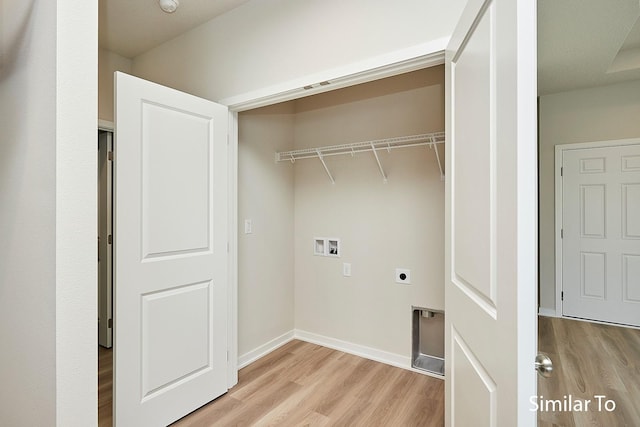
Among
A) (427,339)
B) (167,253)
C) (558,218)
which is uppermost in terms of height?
(558,218)

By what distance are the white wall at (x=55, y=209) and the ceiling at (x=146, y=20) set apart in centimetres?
138

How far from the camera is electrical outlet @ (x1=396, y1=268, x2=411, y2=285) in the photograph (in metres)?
2.56

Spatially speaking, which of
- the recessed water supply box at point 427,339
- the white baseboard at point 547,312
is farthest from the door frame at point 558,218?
the recessed water supply box at point 427,339

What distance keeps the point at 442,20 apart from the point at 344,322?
2381 millimetres

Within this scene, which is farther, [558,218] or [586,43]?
[558,218]

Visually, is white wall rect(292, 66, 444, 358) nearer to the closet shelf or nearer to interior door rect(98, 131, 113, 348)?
the closet shelf

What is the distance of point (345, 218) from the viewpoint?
2881mm

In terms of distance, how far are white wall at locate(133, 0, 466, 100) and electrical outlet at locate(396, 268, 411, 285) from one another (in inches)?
64.1

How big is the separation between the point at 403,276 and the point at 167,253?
1753 mm

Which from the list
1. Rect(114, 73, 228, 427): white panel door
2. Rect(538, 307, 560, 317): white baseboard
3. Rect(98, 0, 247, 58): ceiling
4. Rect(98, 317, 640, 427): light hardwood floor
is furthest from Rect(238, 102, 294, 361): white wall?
Rect(538, 307, 560, 317): white baseboard

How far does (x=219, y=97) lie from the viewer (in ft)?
7.53

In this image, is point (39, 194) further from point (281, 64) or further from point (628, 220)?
point (628, 220)

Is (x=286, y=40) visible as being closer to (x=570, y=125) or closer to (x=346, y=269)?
(x=346, y=269)

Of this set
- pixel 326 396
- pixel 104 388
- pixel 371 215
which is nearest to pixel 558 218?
pixel 371 215
